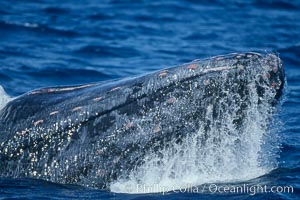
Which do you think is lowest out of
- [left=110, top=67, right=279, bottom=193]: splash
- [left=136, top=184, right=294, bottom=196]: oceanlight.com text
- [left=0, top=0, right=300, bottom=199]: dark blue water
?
[left=136, top=184, right=294, bottom=196]: oceanlight.com text

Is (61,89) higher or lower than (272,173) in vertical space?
higher

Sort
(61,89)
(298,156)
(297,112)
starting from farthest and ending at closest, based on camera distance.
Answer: (297,112), (298,156), (61,89)

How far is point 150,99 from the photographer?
8.26 meters

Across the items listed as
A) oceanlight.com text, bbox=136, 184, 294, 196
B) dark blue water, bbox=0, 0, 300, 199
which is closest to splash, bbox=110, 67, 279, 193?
oceanlight.com text, bbox=136, 184, 294, 196

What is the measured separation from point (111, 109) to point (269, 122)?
5.91ft

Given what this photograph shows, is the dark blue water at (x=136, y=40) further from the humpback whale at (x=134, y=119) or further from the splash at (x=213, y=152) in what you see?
the humpback whale at (x=134, y=119)

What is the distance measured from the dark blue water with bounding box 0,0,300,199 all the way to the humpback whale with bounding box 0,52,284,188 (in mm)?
342

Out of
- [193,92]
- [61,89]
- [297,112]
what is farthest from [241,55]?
A: [297,112]

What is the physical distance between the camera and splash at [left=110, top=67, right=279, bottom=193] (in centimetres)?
814

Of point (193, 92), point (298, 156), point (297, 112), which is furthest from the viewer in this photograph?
point (297, 112)

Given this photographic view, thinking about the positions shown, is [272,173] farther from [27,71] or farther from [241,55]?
[27,71]

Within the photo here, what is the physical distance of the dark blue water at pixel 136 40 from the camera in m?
11.5

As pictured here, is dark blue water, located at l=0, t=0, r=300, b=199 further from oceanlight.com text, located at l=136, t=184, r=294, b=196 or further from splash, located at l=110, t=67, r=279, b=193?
splash, located at l=110, t=67, r=279, b=193

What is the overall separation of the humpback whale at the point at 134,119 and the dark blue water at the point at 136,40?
34 centimetres
